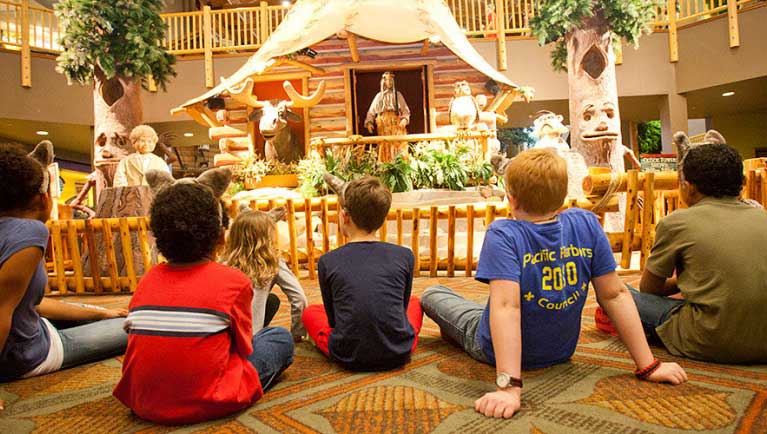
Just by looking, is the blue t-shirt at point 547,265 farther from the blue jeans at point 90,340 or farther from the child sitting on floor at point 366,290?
the blue jeans at point 90,340

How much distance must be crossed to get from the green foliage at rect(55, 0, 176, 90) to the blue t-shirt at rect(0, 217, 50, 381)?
8330mm

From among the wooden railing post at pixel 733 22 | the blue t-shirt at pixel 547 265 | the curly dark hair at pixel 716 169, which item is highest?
the wooden railing post at pixel 733 22

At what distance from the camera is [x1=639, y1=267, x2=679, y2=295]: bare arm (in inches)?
105

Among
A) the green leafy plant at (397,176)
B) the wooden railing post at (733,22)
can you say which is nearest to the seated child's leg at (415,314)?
the green leafy plant at (397,176)

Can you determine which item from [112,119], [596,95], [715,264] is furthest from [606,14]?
[112,119]

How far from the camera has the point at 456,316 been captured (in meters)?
2.80

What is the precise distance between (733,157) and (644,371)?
1.15 meters

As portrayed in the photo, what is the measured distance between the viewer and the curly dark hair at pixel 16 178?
88.7 inches

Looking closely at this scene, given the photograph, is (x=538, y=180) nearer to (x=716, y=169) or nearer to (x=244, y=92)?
(x=716, y=169)

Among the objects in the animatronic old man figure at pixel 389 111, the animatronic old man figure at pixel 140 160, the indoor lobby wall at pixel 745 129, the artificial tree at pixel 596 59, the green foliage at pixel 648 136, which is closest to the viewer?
the animatronic old man figure at pixel 140 160

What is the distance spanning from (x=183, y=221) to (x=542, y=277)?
143 centimetres

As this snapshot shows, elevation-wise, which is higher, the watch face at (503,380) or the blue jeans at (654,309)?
the blue jeans at (654,309)

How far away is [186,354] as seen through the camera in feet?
6.02

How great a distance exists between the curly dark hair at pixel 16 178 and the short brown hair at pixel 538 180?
6.95ft
